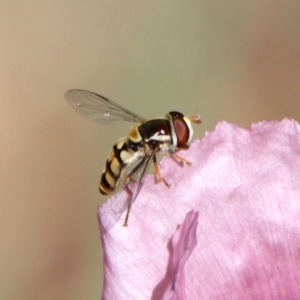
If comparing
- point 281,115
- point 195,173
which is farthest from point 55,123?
point 195,173

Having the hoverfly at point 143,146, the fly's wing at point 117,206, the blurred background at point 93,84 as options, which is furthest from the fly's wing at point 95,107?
the blurred background at point 93,84

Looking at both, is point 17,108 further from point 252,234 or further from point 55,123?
point 252,234

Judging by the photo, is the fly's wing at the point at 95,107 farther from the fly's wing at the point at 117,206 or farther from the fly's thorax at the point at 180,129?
the fly's wing at the point at 117,206

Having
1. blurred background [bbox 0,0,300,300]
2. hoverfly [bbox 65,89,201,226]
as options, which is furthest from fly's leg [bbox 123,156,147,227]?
blurred background [bbox 0,0,300,300]

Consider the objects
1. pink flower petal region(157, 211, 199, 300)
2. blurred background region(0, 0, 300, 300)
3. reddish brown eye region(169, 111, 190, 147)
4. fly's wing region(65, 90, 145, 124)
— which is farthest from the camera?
blurred background region(0, 0, 300, 300)

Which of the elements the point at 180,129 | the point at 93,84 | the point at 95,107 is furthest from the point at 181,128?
the point at 93,84

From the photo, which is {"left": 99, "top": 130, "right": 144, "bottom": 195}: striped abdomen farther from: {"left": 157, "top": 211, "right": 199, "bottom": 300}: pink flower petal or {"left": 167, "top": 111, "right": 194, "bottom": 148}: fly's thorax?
{"left": 157, "top": 211, "right": 199, "bottom": 300}: pink flower petal
